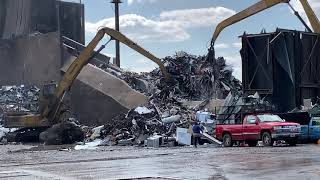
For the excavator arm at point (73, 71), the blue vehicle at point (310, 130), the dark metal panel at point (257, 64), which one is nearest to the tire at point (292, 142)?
the blue vehicle at point (310, 130)

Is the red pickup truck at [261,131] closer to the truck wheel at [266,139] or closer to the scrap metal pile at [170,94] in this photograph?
the truck wheel at [266,139]

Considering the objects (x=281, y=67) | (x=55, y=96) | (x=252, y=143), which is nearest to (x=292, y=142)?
(x=252, y=143)

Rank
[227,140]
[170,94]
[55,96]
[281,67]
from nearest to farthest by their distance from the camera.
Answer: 1. [227,140]
2. [281,67]
3. [55,96]
4. [170,94]

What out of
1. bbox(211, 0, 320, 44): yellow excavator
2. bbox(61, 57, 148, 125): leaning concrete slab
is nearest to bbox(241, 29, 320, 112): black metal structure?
bbox(211, 0, 320, 44): yellow excavator

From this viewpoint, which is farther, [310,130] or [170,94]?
[170,94]

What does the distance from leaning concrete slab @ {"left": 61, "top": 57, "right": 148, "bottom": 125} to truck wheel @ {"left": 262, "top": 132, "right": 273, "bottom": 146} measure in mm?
20586

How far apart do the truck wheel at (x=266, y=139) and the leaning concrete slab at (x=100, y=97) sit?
67.5ft

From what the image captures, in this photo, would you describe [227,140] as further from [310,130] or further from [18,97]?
[18,97]

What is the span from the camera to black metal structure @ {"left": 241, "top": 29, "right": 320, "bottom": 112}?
42.9 m

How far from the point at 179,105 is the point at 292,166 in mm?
29747

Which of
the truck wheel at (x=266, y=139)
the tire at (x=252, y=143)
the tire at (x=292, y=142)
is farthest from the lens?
the tire at (x=252, y=143)

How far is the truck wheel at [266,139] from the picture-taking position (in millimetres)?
29577

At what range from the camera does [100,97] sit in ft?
177

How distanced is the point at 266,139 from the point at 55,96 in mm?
20087
